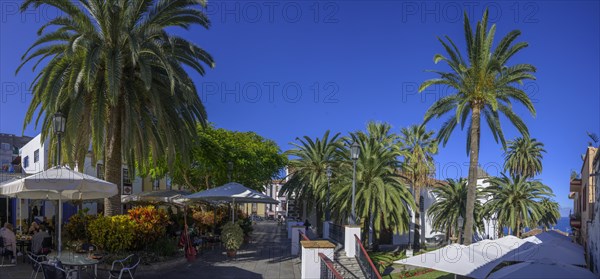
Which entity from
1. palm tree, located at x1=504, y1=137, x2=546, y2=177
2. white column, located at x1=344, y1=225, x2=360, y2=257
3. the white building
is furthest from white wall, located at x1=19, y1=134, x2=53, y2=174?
palm tree, located at x1=504, y1=137, x2=546, y2=177

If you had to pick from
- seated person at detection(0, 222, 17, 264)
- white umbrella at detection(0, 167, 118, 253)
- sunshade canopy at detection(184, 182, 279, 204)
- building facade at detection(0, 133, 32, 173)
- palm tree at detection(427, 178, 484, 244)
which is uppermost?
building facade at detection(0, 133, 32, 173)

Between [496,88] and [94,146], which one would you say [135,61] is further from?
[496,88]

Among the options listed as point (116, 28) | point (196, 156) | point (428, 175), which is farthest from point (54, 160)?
point (428, 175)

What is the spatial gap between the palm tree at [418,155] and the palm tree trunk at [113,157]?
30.0m

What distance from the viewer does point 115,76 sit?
14227 mm

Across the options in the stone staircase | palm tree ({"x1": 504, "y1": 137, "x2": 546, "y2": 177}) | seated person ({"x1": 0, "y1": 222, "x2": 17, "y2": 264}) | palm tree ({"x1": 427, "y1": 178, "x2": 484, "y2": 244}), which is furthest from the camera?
palm tree ({"x1": 504, "y1": 137, "x2": 546, "y2": 177})

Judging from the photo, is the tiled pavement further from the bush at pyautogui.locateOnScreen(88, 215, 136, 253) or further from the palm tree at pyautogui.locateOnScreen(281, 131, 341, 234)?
the palm tree at pyautogui.locateOnScreen(281, 131, 341, 234)

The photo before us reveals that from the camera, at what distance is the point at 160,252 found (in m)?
14.3

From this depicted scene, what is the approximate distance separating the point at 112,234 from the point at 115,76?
4.56 metres

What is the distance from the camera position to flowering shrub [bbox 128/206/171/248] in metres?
13.7

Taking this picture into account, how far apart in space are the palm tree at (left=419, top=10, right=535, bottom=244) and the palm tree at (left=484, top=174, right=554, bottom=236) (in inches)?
653

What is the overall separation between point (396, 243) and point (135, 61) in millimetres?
41993

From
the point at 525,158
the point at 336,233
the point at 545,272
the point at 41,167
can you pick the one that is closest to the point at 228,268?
the point at 336,233

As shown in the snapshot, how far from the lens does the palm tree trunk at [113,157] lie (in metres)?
15.5
